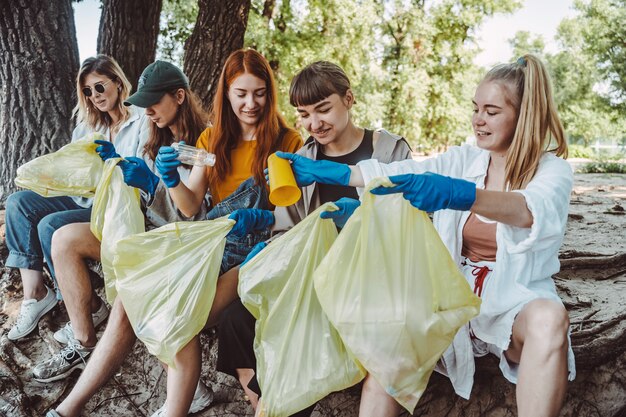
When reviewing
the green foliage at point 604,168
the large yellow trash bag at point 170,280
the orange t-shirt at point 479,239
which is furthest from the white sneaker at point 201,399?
the green foliage at point 604,168

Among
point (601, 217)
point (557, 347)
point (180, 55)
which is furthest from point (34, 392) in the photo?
point (180, 55)

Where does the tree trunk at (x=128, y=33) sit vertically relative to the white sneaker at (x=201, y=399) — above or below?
above

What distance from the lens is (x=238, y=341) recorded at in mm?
1771

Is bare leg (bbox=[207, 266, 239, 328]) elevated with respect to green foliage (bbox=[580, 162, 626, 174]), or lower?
elevated

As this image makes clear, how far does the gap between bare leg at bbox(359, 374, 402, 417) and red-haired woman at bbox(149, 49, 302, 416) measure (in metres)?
0.77

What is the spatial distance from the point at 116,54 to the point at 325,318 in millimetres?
2970

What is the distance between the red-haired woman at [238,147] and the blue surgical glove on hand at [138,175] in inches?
5.3

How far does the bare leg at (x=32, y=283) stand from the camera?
2.47 m

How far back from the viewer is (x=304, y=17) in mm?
10562

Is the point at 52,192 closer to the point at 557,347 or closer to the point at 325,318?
the point at 325,318

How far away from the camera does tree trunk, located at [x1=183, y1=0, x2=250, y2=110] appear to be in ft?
12.8

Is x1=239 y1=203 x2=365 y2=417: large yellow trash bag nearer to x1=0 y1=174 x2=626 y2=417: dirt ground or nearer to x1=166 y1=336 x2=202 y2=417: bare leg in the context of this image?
x1=166 y1=336 x2=202 y2=417: bare leg

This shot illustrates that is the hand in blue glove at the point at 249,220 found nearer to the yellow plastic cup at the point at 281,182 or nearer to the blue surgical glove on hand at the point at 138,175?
the yellow plastic cup at the point at 281,182

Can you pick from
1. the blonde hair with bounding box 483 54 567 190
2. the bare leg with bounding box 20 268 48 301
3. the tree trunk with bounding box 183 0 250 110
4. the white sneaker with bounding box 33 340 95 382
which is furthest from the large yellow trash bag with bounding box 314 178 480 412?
the tree trunk with bounding box 183 0 250 110
